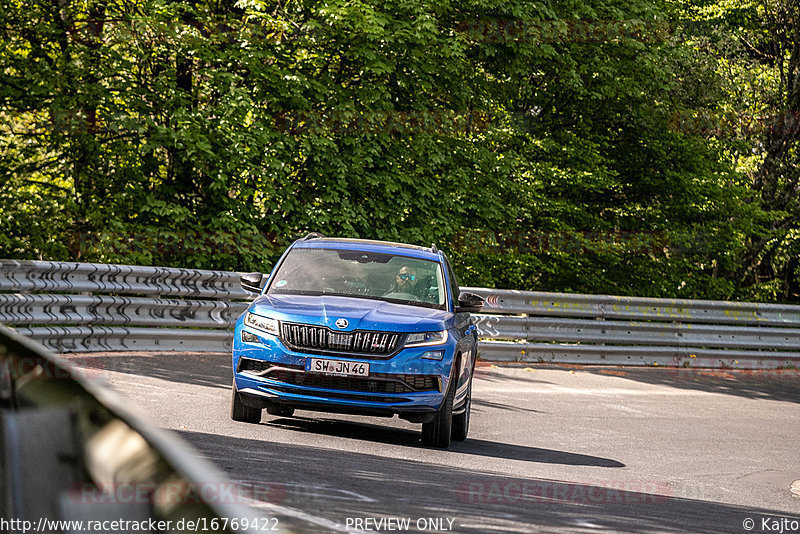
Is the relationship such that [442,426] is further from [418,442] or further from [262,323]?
[262,323]

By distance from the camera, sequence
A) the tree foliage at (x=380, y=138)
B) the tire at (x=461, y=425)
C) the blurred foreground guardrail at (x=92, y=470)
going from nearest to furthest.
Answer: the blurred foreground guardrail at (x=92, y=470)
the tire at (x=461, y=425)
the tree foliage at (x=380, y=138)

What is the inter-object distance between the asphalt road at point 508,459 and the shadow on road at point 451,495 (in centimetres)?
2

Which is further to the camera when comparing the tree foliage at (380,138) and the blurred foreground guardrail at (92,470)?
the tree foliage at (380,138)

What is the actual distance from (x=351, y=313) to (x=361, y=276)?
1.20 m

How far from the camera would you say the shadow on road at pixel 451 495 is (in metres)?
6.10

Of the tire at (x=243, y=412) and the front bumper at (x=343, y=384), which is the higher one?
the front bumper at (x=343, y=384)

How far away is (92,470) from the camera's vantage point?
1232mm

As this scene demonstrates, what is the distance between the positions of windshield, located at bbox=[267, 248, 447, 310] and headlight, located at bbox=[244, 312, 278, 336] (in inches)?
25.5

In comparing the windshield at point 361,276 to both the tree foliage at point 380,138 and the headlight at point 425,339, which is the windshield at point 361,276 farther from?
the tree foliage at point 380,138

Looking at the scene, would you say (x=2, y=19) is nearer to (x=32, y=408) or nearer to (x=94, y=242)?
(x=94, y=242)

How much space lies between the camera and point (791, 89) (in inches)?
1272

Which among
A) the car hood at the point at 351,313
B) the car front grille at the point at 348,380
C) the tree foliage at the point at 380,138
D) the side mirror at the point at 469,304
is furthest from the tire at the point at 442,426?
the tree foliage at the point at 380,138

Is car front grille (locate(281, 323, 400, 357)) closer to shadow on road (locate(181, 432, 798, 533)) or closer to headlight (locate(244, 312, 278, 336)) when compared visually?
headlight (locate(244, 312, 278, 336))

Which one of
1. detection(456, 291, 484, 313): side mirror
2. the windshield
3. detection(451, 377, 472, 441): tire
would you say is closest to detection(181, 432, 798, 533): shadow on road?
detection(451, 377, 472, 441): tire
